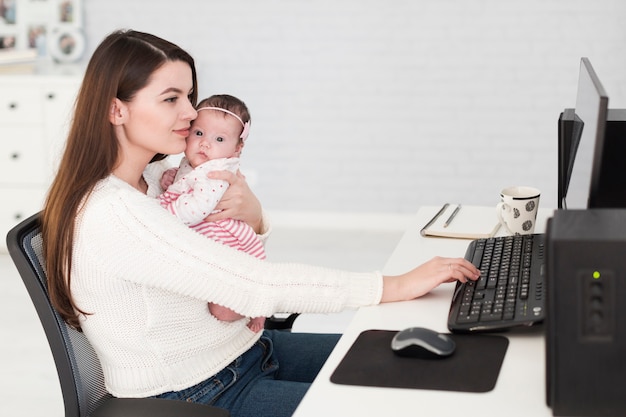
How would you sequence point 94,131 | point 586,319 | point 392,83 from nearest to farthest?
point 586,319 < point 94,131 < point 392,83

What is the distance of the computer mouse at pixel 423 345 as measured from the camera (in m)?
1.33

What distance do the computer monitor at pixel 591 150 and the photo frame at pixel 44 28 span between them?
3006 mm

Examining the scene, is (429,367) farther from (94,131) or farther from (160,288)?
(94,131)

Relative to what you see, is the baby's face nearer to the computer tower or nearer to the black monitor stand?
the black monitor stand

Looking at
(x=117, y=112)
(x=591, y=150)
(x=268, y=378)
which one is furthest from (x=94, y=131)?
(x=591, y=150)

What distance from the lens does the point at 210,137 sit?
1906mm

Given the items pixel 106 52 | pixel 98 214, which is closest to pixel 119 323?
pixel 98 214

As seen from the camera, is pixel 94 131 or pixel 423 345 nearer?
pixel 423 345

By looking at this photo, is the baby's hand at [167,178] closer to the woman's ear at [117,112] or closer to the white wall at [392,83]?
the woman's ear at [117,112]

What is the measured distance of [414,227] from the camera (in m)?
2.14

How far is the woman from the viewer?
4.91 ft

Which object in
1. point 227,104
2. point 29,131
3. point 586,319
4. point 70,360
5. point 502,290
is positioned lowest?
point 29,131

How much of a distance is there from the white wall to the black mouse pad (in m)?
2.94

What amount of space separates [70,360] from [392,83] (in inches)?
119
